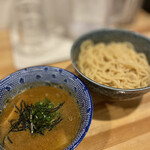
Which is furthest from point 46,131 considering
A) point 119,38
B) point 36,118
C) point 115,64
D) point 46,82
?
point 119,38

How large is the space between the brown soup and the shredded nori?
0.06 ft

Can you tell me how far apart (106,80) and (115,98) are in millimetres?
165

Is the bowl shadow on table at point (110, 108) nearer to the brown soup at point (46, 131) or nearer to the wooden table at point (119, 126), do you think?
the wooden table at point (119, 126)

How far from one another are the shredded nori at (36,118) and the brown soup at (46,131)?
0.06 ft

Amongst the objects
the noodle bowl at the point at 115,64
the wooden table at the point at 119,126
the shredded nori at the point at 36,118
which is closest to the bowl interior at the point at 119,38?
the noodle bowl at the point at 115,64

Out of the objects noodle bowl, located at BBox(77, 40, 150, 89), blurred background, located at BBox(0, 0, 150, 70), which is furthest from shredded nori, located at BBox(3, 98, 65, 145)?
blurred background, located at BBox(0, 0, 150, 70)

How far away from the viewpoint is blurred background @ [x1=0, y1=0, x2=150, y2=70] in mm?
1985

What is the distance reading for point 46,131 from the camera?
2.59ft

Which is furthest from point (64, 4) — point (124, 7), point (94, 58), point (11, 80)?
point (11, 80)

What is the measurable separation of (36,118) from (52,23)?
1796 millimetres

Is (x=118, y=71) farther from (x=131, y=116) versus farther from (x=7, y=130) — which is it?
(x=7, y=130)

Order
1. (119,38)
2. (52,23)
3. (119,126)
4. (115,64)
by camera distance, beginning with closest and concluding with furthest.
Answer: (119,126)
(115,64)
(119,38)
(52,23)

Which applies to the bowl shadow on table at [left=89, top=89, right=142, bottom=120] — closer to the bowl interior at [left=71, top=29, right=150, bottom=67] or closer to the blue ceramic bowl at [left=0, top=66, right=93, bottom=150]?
the blue ceramic bowl at [left=0, top=66, right=93, bottom=150]

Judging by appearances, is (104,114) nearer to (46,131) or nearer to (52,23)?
(46,131)
